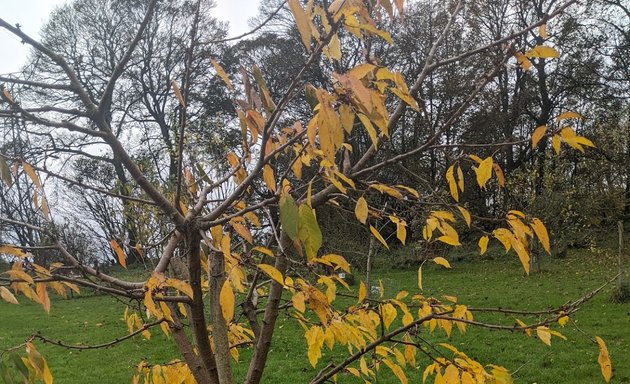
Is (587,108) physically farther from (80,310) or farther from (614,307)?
(80,310)

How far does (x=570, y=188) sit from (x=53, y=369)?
46.9 ft

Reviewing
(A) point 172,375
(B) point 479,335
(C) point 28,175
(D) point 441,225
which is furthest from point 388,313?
(B) point 479,335

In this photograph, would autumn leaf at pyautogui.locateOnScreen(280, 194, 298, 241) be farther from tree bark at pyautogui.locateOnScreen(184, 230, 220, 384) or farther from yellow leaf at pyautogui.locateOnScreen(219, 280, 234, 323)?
tree bark at pyautogui.locateOnScreen(184, 230, 220, 384)

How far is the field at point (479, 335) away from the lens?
6.95 m

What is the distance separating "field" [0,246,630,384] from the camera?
6949mm

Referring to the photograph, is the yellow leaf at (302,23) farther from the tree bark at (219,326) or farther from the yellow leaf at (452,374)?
the yellow leaf at (452,374)

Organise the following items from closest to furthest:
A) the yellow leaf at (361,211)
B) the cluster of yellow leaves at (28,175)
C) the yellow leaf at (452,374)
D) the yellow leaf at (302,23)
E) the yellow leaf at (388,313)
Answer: the yellow leaf at (302,23) < the cluster of yellow leaves at (28,175) < the yellow leaf at (361,211) < the yellow leaf at (452,374) < the yellow leaf at (388,313)

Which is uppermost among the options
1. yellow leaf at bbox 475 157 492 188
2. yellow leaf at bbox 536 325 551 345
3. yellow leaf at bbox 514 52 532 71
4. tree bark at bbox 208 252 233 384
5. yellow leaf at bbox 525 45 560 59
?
yellow leaf at bbox 514 52 532 71

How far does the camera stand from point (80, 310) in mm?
15547

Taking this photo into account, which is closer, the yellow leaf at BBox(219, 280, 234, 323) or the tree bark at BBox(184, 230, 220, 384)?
the yellow leaf at BBox(219, 280, 234, 323)

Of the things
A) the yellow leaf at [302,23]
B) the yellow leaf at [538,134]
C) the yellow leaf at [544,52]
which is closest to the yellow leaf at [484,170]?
the yellow leaf at [538,134]

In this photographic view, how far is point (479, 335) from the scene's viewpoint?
8.55 m

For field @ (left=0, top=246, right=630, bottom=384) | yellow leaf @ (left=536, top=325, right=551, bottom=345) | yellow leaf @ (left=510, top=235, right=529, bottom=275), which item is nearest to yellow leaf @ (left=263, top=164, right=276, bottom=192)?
yellow leaf @ (left=510, top=235, right=529, bottom=275)

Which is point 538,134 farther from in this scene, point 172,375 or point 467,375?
point 172,375
